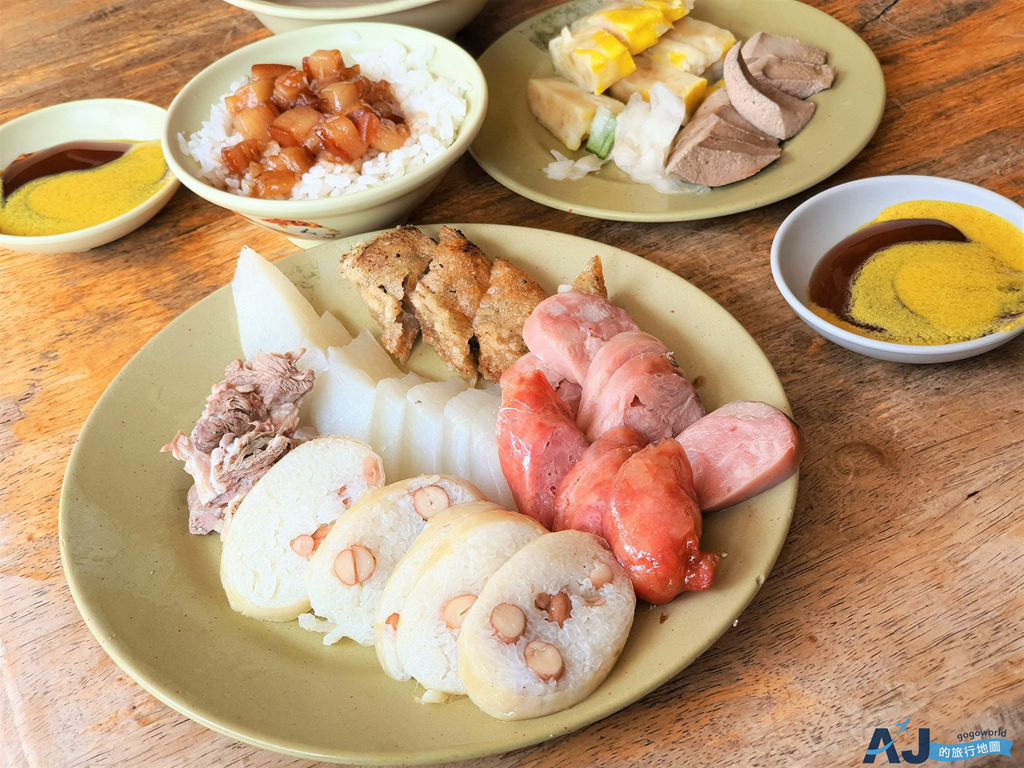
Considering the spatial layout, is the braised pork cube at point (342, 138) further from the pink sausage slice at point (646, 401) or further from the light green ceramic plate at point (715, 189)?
the pink sausage slice at point (646, 401)

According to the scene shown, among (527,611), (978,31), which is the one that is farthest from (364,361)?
(978,31)

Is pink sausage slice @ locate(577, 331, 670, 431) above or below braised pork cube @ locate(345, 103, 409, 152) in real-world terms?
below

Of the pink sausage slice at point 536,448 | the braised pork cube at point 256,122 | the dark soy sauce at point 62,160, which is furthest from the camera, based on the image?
the dark soy sauce at point 62,160

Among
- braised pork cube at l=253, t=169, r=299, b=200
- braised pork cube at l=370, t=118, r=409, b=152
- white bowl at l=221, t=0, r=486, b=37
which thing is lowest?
braised pork cube at l=253, t=169, r=299, b=200

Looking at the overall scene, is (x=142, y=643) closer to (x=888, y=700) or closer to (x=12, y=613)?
(x=12, y=613)

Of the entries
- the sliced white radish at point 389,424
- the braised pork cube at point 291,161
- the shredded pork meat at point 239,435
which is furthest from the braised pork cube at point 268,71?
the sliced white radish at point 389,424

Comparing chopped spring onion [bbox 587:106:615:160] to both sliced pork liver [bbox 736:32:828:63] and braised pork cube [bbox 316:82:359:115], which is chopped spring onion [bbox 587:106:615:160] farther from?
braised pork cube [bbox 316:82:359:115]

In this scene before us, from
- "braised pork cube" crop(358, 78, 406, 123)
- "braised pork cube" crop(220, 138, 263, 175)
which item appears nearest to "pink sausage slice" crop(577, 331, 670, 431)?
"braised pork cube" crop(358, 78, 406, 123)
